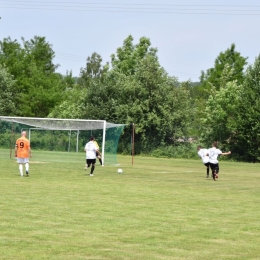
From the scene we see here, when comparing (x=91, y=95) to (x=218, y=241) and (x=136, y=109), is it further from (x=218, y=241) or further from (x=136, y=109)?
(x=218, y=241)

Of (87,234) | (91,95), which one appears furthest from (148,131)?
(87,234)

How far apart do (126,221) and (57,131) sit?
31.9m

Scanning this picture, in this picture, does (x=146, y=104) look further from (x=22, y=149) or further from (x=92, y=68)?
(x=92, y=68)

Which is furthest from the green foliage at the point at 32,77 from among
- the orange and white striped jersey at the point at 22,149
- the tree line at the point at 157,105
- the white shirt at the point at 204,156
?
the orange and white striped jersey at the point at 22,149

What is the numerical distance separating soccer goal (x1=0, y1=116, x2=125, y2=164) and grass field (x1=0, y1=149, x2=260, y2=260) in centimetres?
1886

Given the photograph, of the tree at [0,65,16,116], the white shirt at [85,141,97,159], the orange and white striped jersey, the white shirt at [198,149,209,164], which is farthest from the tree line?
the orange and white striped jersey

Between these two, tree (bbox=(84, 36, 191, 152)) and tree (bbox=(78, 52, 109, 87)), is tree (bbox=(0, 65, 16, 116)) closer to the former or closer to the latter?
tree (bbox=(84, 36, 191, 152))

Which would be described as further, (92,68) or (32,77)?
(92,68)

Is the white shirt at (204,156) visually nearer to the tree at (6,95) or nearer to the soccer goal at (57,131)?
the soccer goal at (57,131)

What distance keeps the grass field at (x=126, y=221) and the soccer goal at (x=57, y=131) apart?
18.9 m

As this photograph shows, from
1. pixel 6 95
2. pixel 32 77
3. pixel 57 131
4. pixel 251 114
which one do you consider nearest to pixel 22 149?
pixel 57 131

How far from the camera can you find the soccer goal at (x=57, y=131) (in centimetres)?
4488

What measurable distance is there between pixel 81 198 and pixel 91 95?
49888mm

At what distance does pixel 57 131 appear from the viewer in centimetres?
4638
